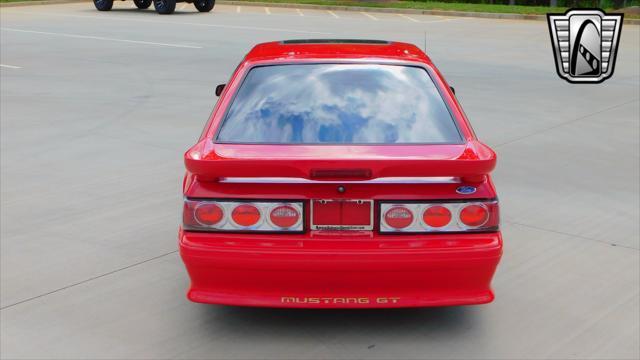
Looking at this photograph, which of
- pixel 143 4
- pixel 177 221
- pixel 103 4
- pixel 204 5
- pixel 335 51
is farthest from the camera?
pixel 143 4

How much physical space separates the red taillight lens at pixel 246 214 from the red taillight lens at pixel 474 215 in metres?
0.96

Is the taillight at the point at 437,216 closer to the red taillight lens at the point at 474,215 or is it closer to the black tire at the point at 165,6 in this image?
the red taillight lens at the point at 474,215

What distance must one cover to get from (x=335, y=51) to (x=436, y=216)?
4.79 feet

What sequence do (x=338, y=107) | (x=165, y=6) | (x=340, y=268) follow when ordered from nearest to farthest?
(x=340, y=268), (x=338, y=107), (x=165, y=6)

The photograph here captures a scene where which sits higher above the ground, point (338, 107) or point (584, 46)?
point (338, 107)

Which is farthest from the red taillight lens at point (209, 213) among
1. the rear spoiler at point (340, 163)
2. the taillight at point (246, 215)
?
the rear spoiler at point (340, 163)

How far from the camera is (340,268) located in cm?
370

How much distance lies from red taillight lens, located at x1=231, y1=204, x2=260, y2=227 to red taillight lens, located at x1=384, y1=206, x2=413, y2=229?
60cm

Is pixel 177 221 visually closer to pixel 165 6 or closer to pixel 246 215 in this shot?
pixel 246 215

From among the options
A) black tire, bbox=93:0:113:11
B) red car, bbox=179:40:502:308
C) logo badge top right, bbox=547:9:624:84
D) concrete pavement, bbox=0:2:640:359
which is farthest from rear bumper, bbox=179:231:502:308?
black tire, bbox=93:0:113:11

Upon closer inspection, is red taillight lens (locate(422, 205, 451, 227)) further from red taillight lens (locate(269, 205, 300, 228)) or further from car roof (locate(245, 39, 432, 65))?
car roof (locate(245, 39, 432, 65))

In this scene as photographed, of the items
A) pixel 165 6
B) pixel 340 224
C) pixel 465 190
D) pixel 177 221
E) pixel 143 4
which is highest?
pixel 465 190

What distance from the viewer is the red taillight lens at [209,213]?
3.77 m

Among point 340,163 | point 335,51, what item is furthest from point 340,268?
point 335,51
